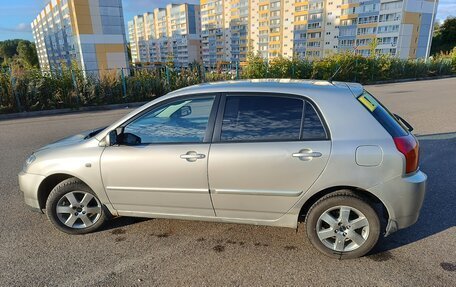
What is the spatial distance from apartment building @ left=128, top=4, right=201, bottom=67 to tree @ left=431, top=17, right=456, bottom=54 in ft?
214

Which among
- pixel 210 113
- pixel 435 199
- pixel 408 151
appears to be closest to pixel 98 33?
pixel 210 113

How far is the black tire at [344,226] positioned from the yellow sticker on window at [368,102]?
0.78 meters

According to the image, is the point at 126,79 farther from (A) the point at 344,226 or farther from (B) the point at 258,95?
(A) the point at 344,226

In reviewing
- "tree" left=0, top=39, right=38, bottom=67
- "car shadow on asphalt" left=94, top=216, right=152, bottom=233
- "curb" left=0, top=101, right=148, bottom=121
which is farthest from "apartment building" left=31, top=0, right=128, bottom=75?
"tree" left=0, top=39, right=38, bottom=67

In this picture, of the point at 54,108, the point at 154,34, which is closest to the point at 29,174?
the point at 54,108

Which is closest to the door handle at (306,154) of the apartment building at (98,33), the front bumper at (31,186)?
the front bumper at (31,186)

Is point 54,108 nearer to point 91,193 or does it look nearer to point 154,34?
point 91,193

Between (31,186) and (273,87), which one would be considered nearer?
(273,87)

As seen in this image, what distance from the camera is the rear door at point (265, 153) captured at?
8.12ft

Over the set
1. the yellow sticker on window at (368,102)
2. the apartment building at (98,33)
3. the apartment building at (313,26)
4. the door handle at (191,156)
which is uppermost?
the apartment building at (313,26)

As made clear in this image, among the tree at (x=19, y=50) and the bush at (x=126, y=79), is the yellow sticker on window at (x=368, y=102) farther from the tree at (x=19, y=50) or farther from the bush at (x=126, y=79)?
the tree at (x=19, y=50)

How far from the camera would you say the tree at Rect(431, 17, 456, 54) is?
61.7 m

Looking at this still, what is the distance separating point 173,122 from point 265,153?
981 mm

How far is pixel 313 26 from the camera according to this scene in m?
78.8
